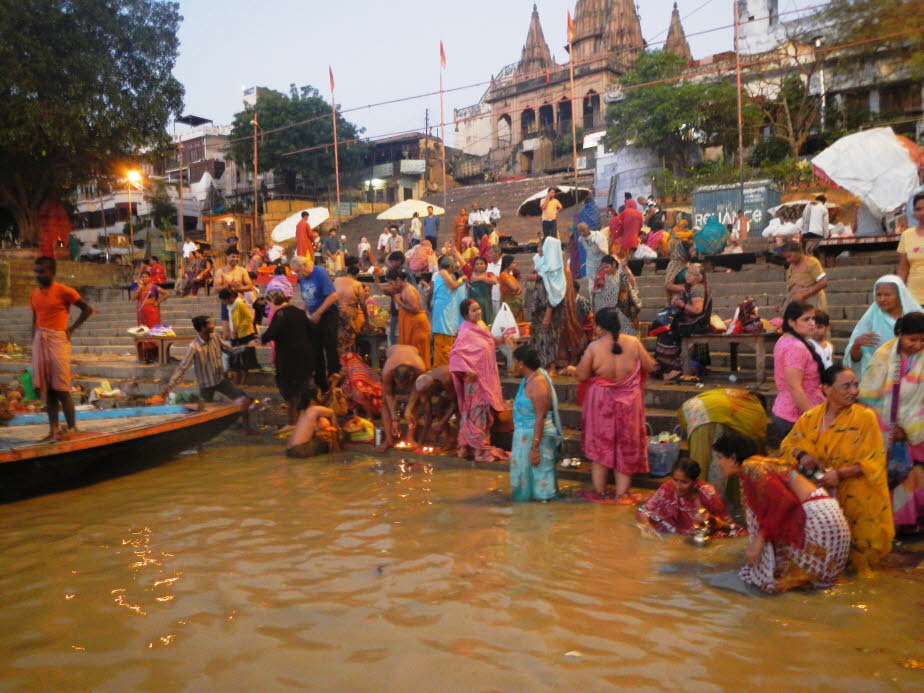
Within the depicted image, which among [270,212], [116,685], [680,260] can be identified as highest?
[270,212]

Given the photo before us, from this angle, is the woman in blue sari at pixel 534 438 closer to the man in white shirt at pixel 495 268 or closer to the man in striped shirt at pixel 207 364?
the man in striped shirt at pixel 207 364

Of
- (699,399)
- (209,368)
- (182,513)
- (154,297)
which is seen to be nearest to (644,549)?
(699,399)

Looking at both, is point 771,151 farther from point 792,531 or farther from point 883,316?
point 792,531

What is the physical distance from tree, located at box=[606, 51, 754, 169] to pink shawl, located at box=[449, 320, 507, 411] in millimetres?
18503

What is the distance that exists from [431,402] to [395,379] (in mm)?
453

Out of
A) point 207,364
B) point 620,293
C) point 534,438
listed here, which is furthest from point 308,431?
point 620,293

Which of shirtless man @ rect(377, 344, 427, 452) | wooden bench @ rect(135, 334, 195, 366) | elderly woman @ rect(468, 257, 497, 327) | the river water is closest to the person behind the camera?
the river water

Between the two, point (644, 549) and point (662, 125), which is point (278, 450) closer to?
point (644, 549)

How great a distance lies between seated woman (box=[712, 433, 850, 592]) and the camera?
12.4 feet

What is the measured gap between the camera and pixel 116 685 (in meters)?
3.14

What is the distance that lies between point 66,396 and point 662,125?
72.8 ft

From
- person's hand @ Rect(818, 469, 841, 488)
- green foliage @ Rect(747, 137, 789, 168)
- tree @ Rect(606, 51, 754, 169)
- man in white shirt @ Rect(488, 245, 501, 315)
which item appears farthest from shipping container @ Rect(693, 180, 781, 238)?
person's hand @ Rect(818, 469, 841, 488)

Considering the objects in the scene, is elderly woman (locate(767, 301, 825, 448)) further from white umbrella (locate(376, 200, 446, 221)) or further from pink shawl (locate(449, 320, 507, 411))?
white umbrella (locate(376, 200, 446, 221))

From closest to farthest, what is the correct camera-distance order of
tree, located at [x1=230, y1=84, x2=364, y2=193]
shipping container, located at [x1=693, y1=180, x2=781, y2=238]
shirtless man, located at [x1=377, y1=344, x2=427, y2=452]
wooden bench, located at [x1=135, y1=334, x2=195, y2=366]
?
1. shirtless man, located at [x1=377, y1=344, x2=427, y2=452]
2. wooden bench, located at [x1=135, y1=334, x2=195, y2=366]
3. shipping container, located at [x1=693, y1=180, x2=781, y2=238]
4. tree, located at [x1=230, y1=84, x2=364, y2=193]
